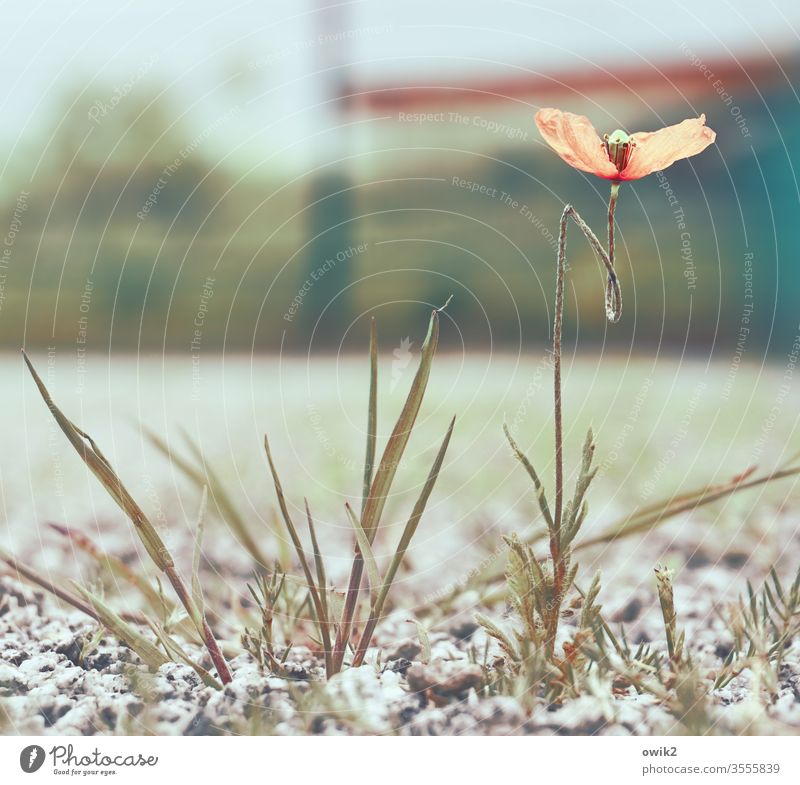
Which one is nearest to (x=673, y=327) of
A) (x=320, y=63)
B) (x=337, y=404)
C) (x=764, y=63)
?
(x=764, y=63)

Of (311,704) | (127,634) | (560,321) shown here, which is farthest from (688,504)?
(127,634)

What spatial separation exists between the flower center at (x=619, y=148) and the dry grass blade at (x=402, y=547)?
0.22 m

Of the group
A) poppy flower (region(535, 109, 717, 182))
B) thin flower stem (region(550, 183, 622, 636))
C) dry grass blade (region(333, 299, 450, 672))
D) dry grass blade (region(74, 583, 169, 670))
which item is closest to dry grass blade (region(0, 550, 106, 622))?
dry grass blade (region(74, 583, 169, 670))

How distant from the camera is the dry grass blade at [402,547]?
606 millimetres

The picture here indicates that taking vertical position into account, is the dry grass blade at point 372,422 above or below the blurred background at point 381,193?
below

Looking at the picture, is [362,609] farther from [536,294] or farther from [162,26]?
[536,294]

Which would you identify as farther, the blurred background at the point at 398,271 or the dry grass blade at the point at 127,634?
the blurred background at the point at 398,271

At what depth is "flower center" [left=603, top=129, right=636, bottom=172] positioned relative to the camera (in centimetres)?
61

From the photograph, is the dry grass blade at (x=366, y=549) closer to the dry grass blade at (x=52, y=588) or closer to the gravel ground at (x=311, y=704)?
the gravel ground at (x=311, y=704)

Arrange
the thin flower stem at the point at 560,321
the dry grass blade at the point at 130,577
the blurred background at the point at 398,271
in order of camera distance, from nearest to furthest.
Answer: the thin flower stem at the point at 560,321 < the dry grass blade at the point at 130,577 < the blurred background at the point at 398,271

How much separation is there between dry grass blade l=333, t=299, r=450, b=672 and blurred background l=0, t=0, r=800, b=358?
1.49 ft

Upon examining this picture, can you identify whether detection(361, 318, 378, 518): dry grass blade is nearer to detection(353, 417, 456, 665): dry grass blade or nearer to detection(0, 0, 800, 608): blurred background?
detection(353, 417, 456, 665): dry grass blade

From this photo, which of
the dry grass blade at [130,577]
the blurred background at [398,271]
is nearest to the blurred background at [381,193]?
the blurred background at [398,271]

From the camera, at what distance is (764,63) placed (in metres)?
1.28
